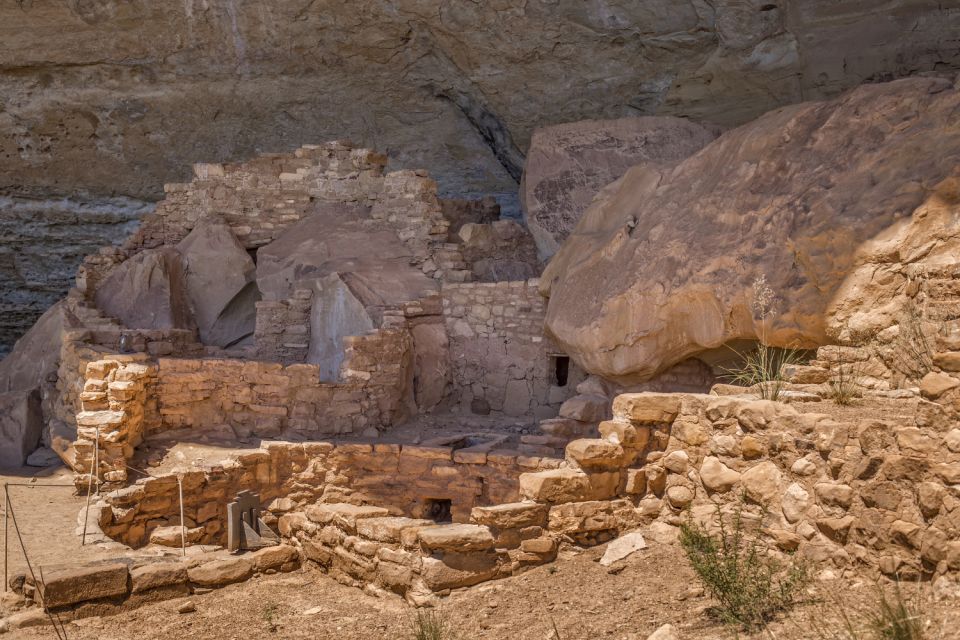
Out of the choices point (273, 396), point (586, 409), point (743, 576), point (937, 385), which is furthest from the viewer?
point (273, 396)

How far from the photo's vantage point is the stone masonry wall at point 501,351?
34.1ft

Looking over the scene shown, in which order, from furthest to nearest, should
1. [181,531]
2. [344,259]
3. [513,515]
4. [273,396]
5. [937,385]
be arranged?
1. [344,259]
2. [273,396]
3. [181,531]
4. [513,515]
5. [937,385]

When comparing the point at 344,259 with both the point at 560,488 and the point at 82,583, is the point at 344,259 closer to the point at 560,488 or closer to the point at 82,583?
the point at 560,488

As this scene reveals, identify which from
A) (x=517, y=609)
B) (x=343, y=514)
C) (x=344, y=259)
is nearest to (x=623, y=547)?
(x=517, y=609)

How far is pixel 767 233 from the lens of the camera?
291 inches

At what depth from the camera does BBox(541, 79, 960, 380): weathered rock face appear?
6277 millimetres

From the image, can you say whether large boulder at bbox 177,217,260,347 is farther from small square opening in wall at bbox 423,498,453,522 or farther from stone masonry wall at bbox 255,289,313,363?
small square opening in wall at bbox 423,498,453,522

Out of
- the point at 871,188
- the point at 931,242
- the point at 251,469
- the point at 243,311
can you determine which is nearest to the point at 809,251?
the point at 871,188

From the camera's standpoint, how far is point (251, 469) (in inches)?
321

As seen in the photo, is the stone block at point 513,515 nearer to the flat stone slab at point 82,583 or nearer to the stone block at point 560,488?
the stone block at point 560,488

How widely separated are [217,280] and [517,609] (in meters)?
9.31

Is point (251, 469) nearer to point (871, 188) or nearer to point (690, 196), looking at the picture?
point (690, 196)

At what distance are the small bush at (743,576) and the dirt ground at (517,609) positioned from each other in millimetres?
74

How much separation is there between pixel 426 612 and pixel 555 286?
5695mm
